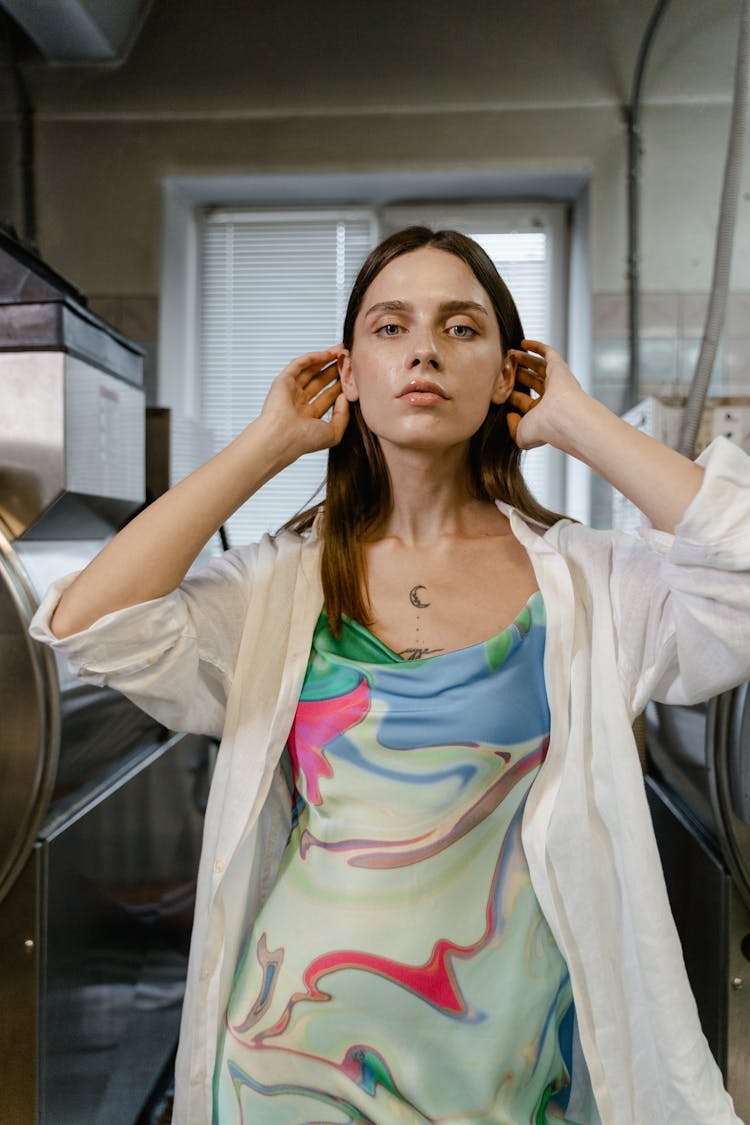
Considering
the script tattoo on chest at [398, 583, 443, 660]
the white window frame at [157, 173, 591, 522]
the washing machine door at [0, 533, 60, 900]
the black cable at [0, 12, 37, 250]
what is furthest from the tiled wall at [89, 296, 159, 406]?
the script tattoo on chest at [398, 583, 443, 660]

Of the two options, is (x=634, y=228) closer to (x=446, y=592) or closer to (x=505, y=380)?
(x=505, y=380)

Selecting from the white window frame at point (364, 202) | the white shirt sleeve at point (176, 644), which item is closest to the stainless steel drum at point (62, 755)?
the white shirt sleeve at point (176, 644)

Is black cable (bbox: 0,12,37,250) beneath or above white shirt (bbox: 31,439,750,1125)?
above

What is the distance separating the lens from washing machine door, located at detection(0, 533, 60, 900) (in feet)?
4.38

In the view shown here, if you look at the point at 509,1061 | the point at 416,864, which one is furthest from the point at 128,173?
the point at 509,1061

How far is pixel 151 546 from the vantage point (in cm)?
109

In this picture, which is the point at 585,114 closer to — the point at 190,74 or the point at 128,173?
the point at 190,74

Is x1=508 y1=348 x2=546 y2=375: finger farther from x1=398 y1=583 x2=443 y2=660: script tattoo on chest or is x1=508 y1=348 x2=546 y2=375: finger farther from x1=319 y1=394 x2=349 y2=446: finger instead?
x1=398 y1=583 x2=443 y2=660: script tattoo on chest

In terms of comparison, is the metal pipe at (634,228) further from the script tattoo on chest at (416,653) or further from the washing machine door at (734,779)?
the script tattoo on chest at (416,653)

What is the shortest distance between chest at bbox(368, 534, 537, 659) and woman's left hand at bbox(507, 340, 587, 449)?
0.16 metres

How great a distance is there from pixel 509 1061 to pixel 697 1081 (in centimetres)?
20

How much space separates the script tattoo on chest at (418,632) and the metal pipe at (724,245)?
0.72m

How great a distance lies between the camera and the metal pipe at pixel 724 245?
1.67 m

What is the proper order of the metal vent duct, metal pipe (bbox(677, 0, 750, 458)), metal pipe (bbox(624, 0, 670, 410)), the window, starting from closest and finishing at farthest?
metal pipe (bbox(677, 0, 750, 458)), the metal vent duct, metal pipe (bbox(624, 0, 670, 410)), the window
